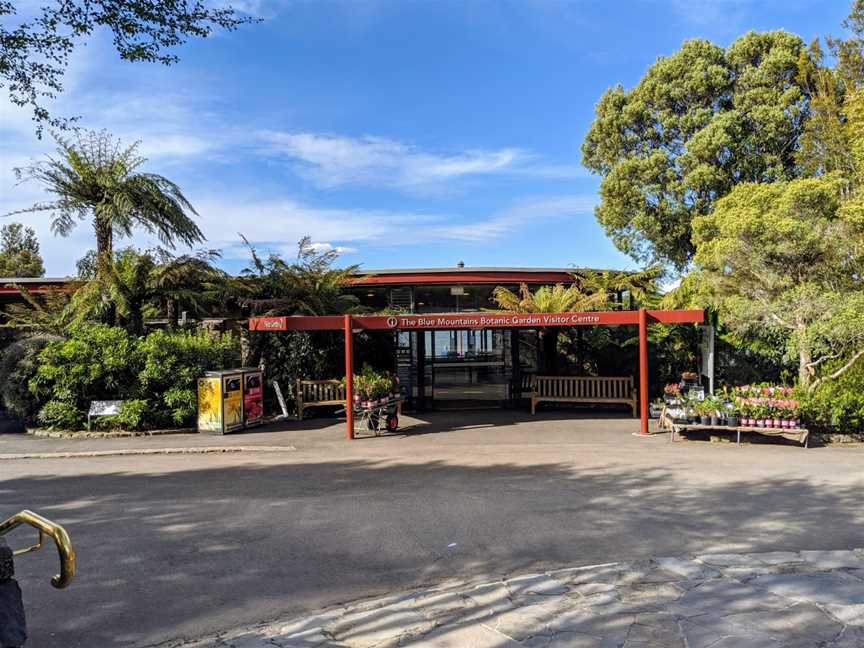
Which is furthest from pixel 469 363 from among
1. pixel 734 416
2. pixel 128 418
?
pixel 128 418

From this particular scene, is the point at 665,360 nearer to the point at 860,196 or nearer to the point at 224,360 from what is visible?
the point at 860,196

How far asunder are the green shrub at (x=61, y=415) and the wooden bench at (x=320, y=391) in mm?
4865

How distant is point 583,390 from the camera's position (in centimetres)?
1567

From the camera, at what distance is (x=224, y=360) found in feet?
51.4

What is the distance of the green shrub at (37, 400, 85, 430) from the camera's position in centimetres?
1366

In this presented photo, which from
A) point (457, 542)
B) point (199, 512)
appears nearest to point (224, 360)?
point (199, 512)

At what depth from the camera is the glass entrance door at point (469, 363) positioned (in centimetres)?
1742

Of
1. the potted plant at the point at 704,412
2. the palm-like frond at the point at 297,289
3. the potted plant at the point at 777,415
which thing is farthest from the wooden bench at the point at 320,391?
the potted plant at the point at 777,415

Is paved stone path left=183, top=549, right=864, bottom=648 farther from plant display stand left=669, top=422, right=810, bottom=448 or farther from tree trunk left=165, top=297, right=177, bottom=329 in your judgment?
tree trunk left=165, top=297, right=177, bottom=329

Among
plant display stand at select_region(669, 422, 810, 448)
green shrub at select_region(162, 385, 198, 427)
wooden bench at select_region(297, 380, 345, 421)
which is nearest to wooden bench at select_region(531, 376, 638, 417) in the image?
plant display stand at select_region(669, 422, 810, 448)

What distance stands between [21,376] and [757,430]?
15.6 metres

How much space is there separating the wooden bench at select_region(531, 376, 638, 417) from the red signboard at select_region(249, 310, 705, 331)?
2.74 m

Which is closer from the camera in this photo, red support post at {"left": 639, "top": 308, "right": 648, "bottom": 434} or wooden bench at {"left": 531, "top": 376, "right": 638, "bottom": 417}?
red support post at {"left": 639, "top": 308, "right": 648, "bottom": 434}

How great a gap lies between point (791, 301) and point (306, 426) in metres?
10.6
